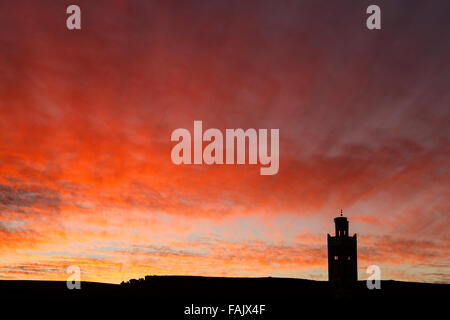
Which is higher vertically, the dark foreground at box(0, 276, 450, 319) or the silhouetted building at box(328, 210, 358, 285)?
the silhouetted building at box(328, 210, 358, 285)

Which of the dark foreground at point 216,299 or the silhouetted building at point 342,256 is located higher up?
the silhouetted building at point 342,256

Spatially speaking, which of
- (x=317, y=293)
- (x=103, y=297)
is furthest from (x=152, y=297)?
(x=317, y=293)

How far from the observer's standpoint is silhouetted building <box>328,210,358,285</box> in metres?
58.2

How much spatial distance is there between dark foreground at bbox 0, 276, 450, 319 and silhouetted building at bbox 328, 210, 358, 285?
1251 mm

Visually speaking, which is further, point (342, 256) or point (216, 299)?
point (342, 256)

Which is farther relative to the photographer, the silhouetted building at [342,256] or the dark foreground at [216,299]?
the silhouetted building at [342,256]

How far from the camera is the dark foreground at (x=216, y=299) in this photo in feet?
151

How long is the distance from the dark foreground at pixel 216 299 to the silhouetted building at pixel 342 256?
1251 millimetres

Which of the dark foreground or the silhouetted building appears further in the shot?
the silhouetted building

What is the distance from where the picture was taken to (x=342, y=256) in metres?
58.8

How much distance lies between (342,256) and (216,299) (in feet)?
48.6

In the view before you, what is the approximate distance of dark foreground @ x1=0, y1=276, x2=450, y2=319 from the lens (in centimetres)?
4612
